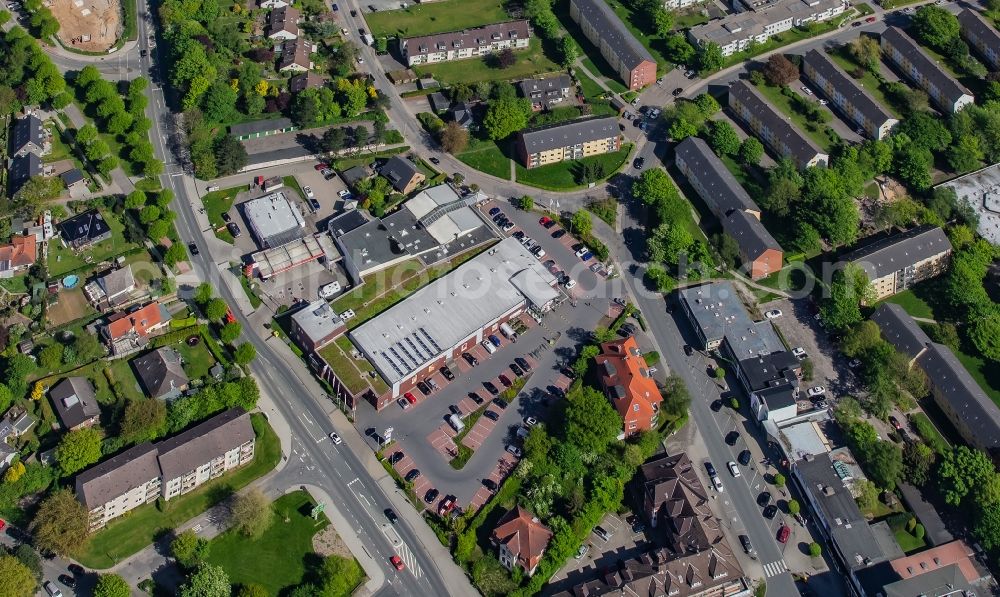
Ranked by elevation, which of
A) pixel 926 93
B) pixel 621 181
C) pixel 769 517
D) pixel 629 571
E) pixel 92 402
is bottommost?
pixel 92 402

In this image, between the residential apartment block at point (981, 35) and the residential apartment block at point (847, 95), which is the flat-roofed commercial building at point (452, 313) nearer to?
the residential apartment block at point (847, 95)

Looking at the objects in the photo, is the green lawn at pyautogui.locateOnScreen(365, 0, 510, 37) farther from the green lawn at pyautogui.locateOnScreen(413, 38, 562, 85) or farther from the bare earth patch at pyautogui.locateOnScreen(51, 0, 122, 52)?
the bare earth patch at pyautogui.locateOnScreen(51, 0, 122, 52)

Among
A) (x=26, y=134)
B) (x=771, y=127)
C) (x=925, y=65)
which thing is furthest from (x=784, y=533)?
(x=26, y=134)

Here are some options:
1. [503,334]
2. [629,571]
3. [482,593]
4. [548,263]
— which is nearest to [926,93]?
[548,263]

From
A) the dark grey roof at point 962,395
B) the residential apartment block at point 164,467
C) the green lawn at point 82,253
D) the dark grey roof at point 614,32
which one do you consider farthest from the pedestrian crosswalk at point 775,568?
the green lawn at point 82,253

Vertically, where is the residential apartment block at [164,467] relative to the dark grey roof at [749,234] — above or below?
below

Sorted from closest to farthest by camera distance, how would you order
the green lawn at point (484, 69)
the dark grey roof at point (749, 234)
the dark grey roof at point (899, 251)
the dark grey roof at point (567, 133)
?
the dark grey roof at point (899, 251) → the dark grey roof at point (749, 234) → the dark grey roof at point (567, 133) → the green lawn at point (484, 69)

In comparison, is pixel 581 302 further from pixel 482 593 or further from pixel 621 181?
pixel 482 593
